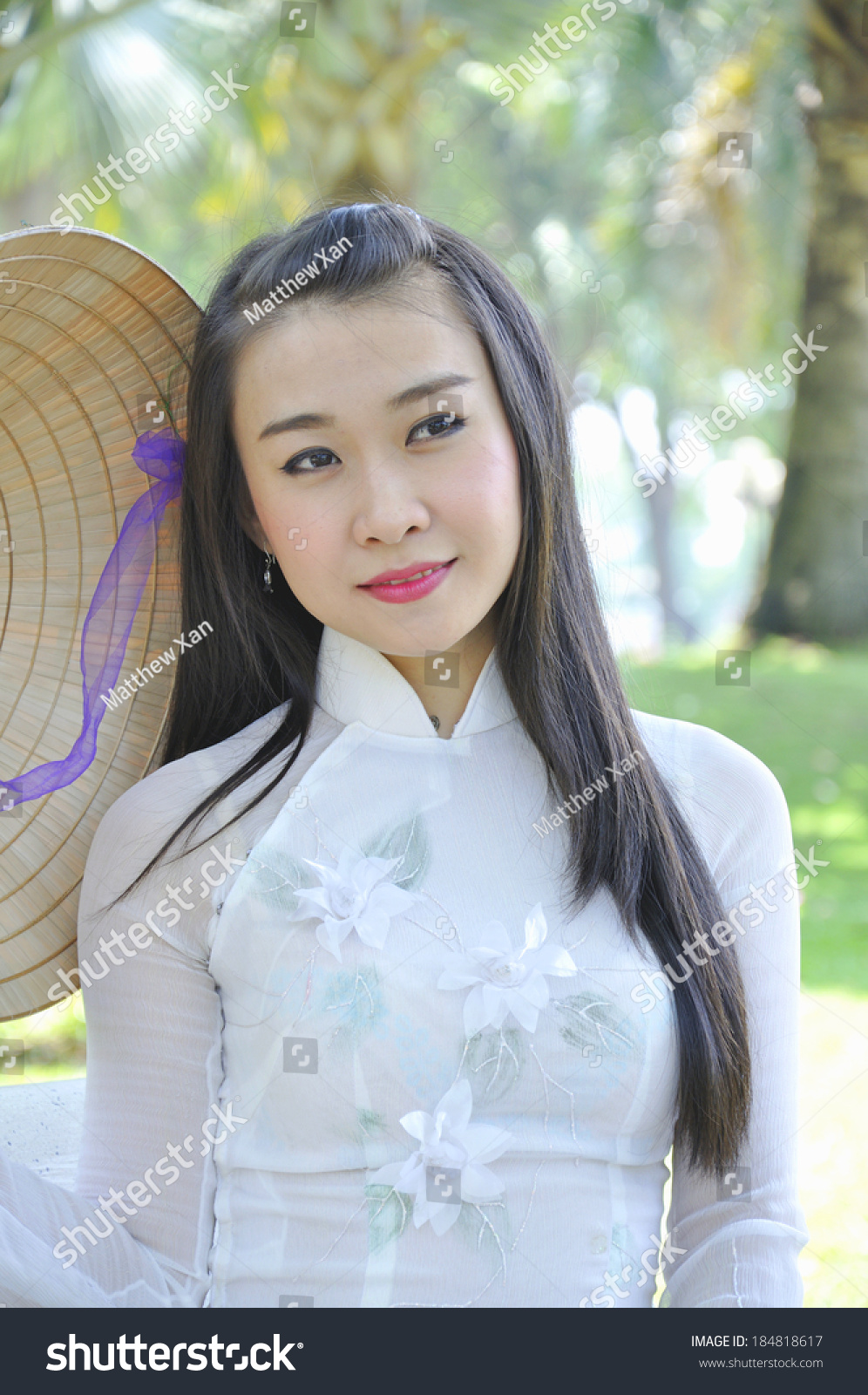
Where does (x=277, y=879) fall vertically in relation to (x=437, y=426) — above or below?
below

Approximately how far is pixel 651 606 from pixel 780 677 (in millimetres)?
16107

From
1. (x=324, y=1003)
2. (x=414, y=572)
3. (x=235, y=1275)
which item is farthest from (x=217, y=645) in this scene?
(x=235, y=1275)

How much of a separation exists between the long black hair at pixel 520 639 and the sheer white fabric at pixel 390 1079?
0.03 meters

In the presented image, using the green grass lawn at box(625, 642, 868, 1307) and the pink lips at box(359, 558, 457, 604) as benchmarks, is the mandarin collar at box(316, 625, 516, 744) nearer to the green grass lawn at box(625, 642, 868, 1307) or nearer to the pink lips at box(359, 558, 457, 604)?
the pink lips at box(359, 558, 457, 604)

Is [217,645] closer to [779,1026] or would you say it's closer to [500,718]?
[500,718]

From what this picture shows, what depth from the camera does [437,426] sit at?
44.4 inches

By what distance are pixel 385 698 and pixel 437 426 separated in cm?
27

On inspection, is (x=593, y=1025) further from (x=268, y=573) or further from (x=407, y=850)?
(x=268, y=573)

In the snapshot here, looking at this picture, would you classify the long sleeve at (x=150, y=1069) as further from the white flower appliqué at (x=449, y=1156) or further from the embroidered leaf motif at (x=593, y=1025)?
the embroidered leaf motif at (x=593, y=1025)

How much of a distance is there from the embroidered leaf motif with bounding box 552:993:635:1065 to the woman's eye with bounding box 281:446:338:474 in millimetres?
517

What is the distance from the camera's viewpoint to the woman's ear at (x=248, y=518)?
1.27m

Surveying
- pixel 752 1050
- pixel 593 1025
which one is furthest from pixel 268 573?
pixel 752 1050

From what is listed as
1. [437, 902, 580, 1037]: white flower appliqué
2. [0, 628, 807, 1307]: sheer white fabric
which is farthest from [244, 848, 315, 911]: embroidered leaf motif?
[437, 902, 580, 1037]: white flower appliqué

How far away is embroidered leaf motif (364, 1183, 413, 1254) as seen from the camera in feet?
3.63
